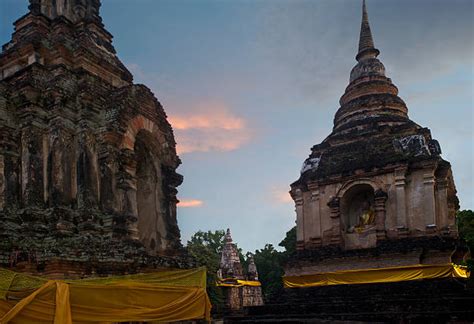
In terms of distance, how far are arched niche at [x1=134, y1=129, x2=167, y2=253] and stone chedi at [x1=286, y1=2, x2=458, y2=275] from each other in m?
8.58

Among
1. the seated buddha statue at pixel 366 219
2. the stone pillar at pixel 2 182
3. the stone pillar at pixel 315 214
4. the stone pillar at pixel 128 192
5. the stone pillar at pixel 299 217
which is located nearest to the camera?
the stone pillar at pixel 2 182

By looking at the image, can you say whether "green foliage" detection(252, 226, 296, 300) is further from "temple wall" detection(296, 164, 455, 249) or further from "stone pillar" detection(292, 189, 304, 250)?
"temple wall" detection(296, 164, 455, 249)

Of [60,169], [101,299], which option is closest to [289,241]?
[60,169]

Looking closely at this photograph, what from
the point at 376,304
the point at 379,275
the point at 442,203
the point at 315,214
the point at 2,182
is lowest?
the point at 376,304

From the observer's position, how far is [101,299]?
5797 millimetres

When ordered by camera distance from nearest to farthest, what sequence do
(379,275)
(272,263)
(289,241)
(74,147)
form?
(74,147), (379,275), (289,241), (272,263)

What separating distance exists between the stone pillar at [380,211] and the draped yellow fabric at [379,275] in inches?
63.2

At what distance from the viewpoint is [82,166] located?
10.6 metres

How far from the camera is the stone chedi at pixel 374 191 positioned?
17516 mm

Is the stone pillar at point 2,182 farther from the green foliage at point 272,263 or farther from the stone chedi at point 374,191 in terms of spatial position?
the green foliage at point 272,263

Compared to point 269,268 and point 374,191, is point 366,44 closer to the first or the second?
point 374,191

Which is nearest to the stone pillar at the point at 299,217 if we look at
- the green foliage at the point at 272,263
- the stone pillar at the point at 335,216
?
the stone pillar at the point at 335,216

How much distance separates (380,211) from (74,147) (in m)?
12.7

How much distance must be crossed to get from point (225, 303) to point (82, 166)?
26250 mm
